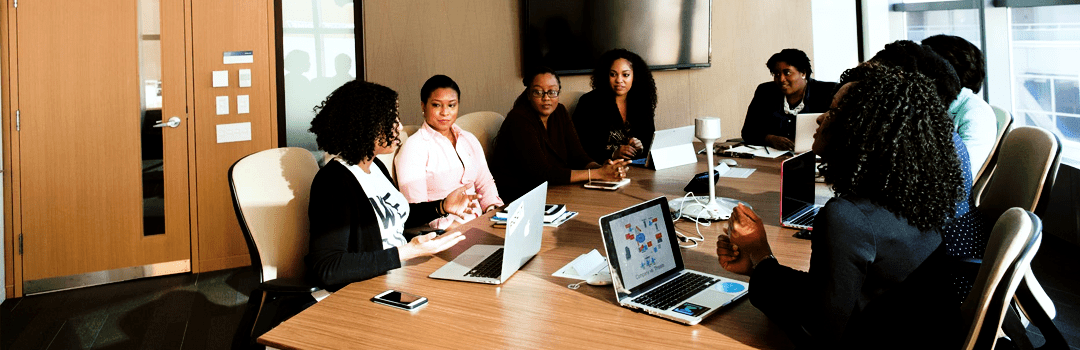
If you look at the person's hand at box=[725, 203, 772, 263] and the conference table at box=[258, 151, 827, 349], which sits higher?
the person's hand at box=[725, 203, 772, 263]

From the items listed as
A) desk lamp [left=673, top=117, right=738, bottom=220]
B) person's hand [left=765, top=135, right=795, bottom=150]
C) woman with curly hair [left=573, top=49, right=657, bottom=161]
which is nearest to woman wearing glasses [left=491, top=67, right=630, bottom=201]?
woman with curly hair [left=573, top=49, right=657, bottom=161]

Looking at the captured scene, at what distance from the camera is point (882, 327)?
1.50m

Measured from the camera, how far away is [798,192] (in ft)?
8.36

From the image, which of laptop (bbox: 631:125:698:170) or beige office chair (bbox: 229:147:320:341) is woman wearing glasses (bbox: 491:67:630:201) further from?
beige office chair (bbox: 229:147:320:341)

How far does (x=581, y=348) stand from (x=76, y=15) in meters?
3.68

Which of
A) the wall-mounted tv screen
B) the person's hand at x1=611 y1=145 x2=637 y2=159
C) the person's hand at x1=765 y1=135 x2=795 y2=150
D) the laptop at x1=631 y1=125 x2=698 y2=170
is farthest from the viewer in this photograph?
the wall-mounted tv screen

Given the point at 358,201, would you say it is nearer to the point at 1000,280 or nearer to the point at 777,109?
the point at 1000,280

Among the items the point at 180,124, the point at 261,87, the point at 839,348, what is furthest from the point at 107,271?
the point at 839,348

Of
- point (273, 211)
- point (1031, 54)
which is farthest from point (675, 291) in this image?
point (1031, 54)

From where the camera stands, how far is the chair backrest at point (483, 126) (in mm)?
3844

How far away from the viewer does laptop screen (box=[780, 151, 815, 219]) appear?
8.00ft

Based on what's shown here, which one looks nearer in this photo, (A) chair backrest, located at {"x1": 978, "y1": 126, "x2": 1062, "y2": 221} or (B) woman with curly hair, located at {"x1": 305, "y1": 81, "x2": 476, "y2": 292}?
(B) woman with curly hair, located at {"x1": 305, "y1": 81, "x2": 476, "y2": 292}

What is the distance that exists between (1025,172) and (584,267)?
5.43ft

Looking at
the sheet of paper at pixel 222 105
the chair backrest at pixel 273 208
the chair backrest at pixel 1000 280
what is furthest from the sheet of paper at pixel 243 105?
the chair backrest at pixel 1000 280
